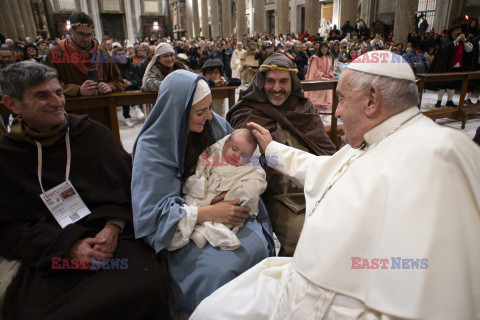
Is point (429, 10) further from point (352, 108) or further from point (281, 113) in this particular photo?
point (352, 108)

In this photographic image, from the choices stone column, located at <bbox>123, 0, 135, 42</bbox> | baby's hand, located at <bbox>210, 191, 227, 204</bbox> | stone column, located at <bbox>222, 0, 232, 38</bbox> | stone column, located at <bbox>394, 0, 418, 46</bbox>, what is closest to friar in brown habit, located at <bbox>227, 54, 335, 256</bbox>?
baby's hand, located at <bbox>210, 191, 227, 204</bbox>

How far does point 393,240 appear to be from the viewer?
113 centimetres

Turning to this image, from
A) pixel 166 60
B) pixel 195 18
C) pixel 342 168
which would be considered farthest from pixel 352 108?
pixel 195 18

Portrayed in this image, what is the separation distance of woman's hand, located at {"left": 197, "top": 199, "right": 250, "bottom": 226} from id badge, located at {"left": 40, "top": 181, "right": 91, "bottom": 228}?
0.72 meters

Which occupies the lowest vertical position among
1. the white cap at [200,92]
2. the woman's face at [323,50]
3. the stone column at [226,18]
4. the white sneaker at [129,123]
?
the white sneaker at [129,123]

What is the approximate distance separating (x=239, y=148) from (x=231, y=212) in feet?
1.51

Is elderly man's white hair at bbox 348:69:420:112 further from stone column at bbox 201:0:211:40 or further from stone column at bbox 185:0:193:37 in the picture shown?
stone column at bbox 185:0:193:37

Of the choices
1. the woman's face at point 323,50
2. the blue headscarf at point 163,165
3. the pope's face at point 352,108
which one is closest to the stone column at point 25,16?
the woman's face at point 323,50

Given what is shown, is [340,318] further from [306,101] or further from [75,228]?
[306,101]

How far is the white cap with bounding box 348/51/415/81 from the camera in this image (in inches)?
50.4

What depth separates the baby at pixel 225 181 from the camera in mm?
1866

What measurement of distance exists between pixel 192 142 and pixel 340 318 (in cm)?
143

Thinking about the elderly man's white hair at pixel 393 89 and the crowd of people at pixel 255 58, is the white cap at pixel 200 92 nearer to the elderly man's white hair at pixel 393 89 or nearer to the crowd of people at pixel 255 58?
the elderly man's white hair at pixel 393 89

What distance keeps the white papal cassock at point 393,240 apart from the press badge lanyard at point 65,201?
0.97 m
